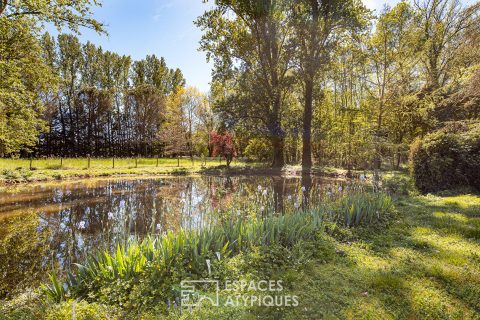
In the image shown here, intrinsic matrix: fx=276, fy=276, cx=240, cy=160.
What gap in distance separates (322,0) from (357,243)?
2144 cm

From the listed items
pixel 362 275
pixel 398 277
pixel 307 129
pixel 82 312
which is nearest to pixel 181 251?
pixel 82 312

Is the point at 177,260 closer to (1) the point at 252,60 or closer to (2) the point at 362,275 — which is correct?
(2) the point at 362,275

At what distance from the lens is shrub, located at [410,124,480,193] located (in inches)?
387

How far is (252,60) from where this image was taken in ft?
86.4

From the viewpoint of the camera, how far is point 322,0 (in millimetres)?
21109

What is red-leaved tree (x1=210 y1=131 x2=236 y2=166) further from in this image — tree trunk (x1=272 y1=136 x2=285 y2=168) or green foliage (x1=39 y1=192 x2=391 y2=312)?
green foliage (x1=39 y1=192 x2=391 y2=312)

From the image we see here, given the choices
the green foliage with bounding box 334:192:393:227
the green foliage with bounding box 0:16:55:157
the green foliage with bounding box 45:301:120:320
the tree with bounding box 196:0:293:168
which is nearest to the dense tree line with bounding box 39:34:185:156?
the tree with bounding box 196:0:293:168

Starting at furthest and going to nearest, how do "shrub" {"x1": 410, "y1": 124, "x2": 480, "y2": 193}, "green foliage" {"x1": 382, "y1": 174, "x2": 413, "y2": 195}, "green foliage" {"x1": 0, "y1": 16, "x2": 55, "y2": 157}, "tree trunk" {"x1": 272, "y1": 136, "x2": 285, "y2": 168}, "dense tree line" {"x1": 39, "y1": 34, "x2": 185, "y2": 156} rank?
"dense tree line" {"x1": 39, "y1": 34, "x2": 185, "y2": 156}, "tree trunk" {"x1": 272, "y1": 136, "x2": 285, "y2": 168}, "green foliage" {"x1": 0, "y1": 16, "x2": 55, "y2": 157}, "green foliage" {"x1": 382, "y1": 174, "x2": 413, "y2": 195}, "shrub" {"x1": 410, "y1": 124, "x2": 480, "y2": 193}

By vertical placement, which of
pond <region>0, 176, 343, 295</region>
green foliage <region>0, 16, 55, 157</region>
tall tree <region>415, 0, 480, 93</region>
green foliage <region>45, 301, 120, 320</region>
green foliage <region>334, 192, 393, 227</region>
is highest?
tall tree <region>415, 0, 480, 93</region>

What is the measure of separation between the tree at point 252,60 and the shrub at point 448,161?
1456 cm

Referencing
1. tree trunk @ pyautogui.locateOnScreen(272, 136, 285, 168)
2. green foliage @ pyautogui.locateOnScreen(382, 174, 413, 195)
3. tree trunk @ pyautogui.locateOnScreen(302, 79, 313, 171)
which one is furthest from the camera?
tree trunk @ pyautogui.locateOnScreen(272, 136, 285, 168)

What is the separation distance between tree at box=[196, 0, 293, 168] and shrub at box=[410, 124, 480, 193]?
1456 cm

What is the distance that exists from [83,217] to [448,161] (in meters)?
12.8

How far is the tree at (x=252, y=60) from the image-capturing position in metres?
24.5
